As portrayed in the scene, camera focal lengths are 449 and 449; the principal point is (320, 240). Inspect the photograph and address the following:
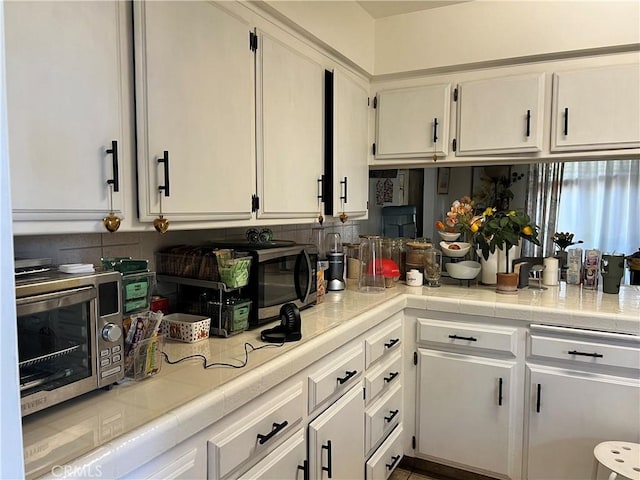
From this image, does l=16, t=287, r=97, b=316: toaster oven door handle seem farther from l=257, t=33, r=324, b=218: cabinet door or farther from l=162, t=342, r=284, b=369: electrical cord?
l=257, t=33, r=324, b=218: cabinet door

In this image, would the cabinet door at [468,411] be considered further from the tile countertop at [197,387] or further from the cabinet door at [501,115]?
the cabinet door at [501,115]

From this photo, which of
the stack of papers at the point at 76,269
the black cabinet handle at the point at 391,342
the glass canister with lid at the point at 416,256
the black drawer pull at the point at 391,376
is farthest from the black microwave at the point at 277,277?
the glass canister with lid at the point at 416,256

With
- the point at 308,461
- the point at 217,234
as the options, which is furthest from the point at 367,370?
the point at 217,234

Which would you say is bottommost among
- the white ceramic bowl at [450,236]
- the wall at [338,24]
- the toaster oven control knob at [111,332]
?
the toaster oven control knob at [111,332]

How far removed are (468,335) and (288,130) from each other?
1.31 meters

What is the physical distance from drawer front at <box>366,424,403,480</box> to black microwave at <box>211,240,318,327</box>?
759 mm

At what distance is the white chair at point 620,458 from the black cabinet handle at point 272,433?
1.30m

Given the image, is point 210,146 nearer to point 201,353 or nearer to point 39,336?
point 201,353

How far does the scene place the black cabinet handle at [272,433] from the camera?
1238 millimetres

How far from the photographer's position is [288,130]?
75.7 inches

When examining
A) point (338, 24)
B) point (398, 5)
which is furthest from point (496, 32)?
point (338, 24)

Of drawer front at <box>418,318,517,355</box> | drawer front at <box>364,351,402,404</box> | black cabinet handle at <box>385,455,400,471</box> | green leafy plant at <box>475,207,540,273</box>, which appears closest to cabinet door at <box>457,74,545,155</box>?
green leafy plant at <box>475,207,540,273</box>

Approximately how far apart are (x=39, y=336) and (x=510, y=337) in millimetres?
1906

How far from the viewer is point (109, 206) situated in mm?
1175
